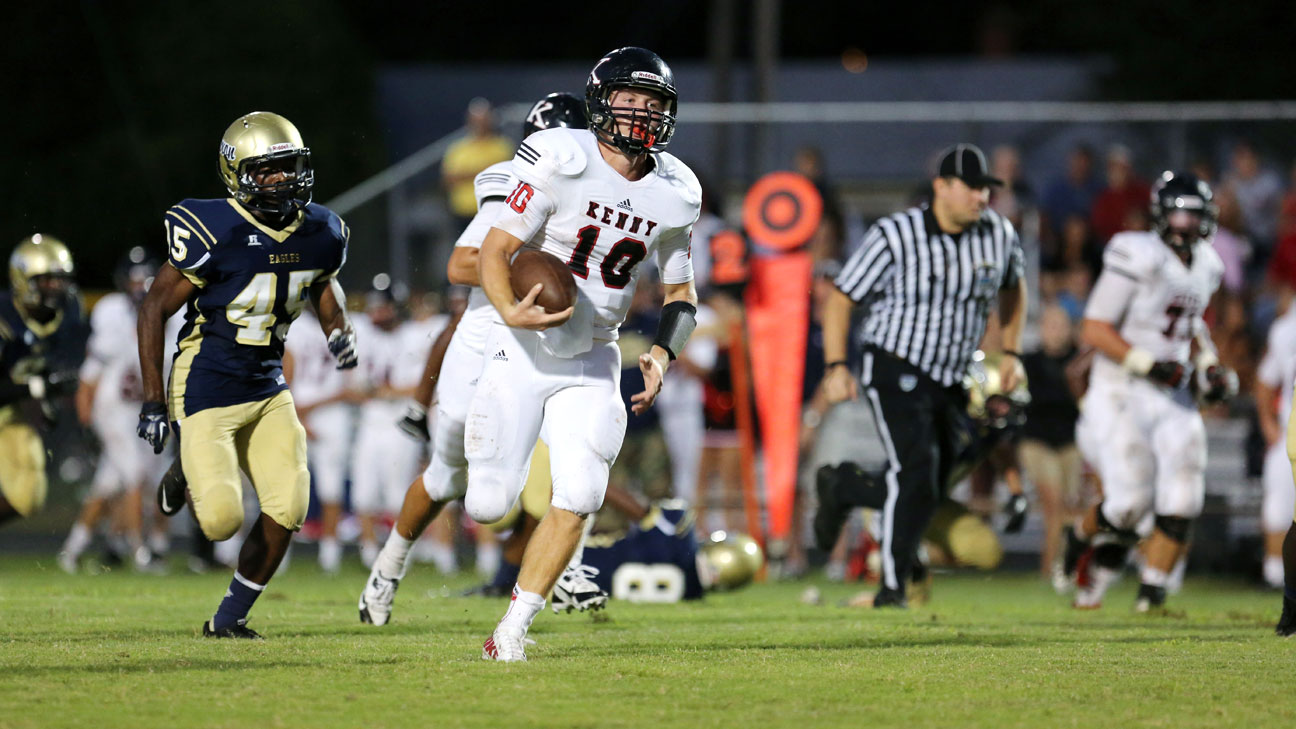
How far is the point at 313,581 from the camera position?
33.9 ft

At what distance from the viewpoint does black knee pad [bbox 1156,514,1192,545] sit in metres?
8.04

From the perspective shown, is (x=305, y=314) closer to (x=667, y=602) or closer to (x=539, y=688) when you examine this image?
(x=667, y=602)

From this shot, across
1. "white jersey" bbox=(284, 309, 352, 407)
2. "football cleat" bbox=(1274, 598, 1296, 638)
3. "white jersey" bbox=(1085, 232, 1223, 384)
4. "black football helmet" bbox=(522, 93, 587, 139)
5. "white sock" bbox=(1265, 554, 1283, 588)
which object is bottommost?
"white sock" bbox=(1265, 554, 1283, 588)

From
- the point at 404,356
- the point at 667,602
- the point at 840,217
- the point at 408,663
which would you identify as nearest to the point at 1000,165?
the point at 840,217

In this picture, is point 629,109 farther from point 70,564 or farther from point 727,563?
point 70,564

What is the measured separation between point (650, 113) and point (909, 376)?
2702mm

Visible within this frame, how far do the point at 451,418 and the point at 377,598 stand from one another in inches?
29.9

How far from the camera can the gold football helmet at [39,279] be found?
888 centimetres

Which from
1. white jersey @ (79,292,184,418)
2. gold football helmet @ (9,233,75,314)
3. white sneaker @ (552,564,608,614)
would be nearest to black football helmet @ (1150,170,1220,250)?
white sneaker @ (552,564,608,614)

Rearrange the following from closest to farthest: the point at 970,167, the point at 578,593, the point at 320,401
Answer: the point at 578,593, the point at 970,167, the point at 320,401

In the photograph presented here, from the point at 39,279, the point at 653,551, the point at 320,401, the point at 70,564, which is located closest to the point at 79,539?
the point at 70,564

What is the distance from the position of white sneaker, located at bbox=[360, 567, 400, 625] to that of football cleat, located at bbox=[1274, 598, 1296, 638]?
3351 mm

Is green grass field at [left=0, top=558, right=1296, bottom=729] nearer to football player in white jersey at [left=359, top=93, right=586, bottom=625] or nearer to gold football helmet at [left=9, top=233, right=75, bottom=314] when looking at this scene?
football player in white jersey at [left=359, top=93, right=586, bottom=625]

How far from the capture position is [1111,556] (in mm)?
8414
